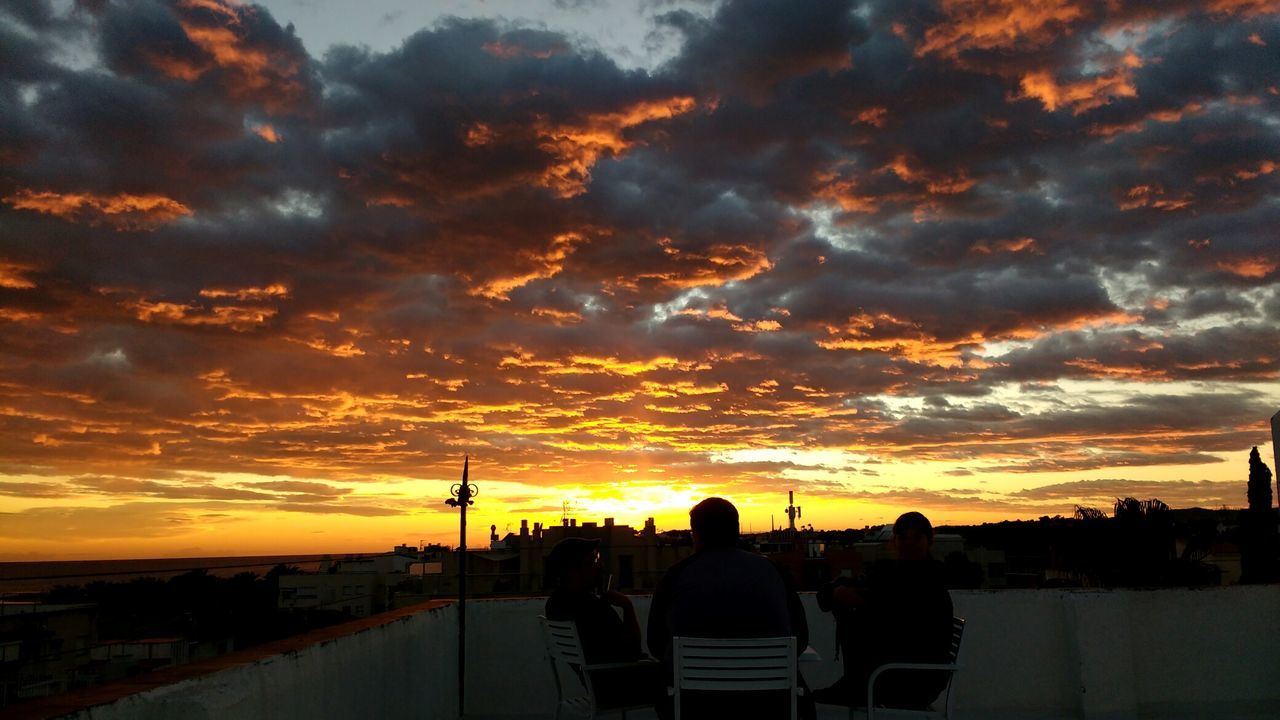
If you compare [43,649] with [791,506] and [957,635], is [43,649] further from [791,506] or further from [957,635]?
[791,506]

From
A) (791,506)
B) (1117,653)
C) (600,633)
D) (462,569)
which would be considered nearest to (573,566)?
(600,633)

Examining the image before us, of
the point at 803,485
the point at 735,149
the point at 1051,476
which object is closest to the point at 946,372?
the point at 735,149

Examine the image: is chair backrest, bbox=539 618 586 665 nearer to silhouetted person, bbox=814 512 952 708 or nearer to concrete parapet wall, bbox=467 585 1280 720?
silhouetted person, bbox=814 512 952 708

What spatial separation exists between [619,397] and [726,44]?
9.89 m

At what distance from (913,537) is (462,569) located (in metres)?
3.49

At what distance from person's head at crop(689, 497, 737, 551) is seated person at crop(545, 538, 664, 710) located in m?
0.59

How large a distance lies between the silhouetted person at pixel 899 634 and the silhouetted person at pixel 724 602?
278 mm

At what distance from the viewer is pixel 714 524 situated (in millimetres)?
3213

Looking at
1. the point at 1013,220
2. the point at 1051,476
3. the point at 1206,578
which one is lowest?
the point at 1206,578

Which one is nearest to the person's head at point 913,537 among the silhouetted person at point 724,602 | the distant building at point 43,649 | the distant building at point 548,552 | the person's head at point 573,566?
the silhouetted person at point 724,602

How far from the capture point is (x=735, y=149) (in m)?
11.6

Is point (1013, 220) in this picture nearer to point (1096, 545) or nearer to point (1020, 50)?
point (1020, 50)

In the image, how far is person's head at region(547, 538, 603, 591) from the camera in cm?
385

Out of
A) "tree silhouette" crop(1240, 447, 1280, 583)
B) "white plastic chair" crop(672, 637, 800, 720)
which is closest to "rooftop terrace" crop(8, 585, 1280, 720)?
"white plastic chair" crop(672, 637, 800, 720)
